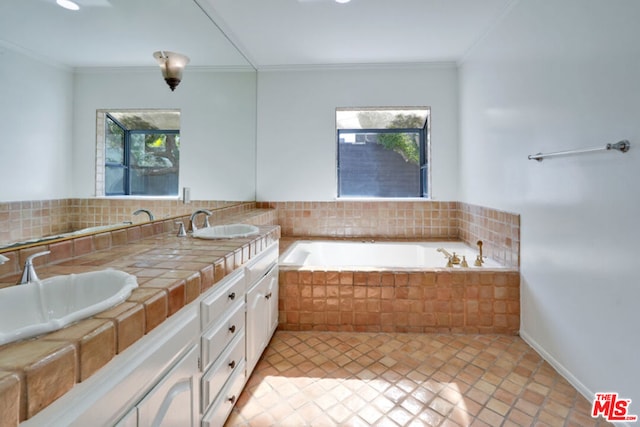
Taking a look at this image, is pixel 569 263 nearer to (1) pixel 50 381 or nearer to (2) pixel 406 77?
(1) pixel 50 381

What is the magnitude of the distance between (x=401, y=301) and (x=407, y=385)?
670 mm

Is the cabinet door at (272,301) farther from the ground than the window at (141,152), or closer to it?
closer to it

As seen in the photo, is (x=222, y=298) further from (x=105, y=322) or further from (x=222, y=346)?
(x=105, y=322)

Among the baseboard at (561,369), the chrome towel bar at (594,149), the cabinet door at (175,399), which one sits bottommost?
the baseboard at (561,369)

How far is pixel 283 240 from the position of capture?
3332mm

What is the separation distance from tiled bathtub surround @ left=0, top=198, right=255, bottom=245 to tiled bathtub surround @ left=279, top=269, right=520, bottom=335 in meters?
1.07

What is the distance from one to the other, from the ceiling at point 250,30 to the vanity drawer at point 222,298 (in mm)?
1051

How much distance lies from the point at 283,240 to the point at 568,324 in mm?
2387

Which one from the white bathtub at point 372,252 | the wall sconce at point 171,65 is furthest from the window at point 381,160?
the wall sconce at point 171,65

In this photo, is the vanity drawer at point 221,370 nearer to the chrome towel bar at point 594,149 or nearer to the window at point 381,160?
the chrome towel bar at point 594,149

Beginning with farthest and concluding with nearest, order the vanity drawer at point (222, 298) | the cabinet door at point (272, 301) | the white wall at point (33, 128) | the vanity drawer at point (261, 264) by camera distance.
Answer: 1. the cabinet door at point (272, 301)
2. the vanity drawer at point (261, 264)
3. the vanity drawer at point (222, 298)
4. the white wall at point (33, 128)

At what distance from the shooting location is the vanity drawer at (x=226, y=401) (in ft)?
3.90

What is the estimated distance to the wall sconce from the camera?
6.06 ft

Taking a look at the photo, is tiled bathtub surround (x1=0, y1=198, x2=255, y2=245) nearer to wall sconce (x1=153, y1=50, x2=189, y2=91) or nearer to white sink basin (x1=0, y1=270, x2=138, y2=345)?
white sink basin (x1=0, y1=270, x2=138, y2=345)
